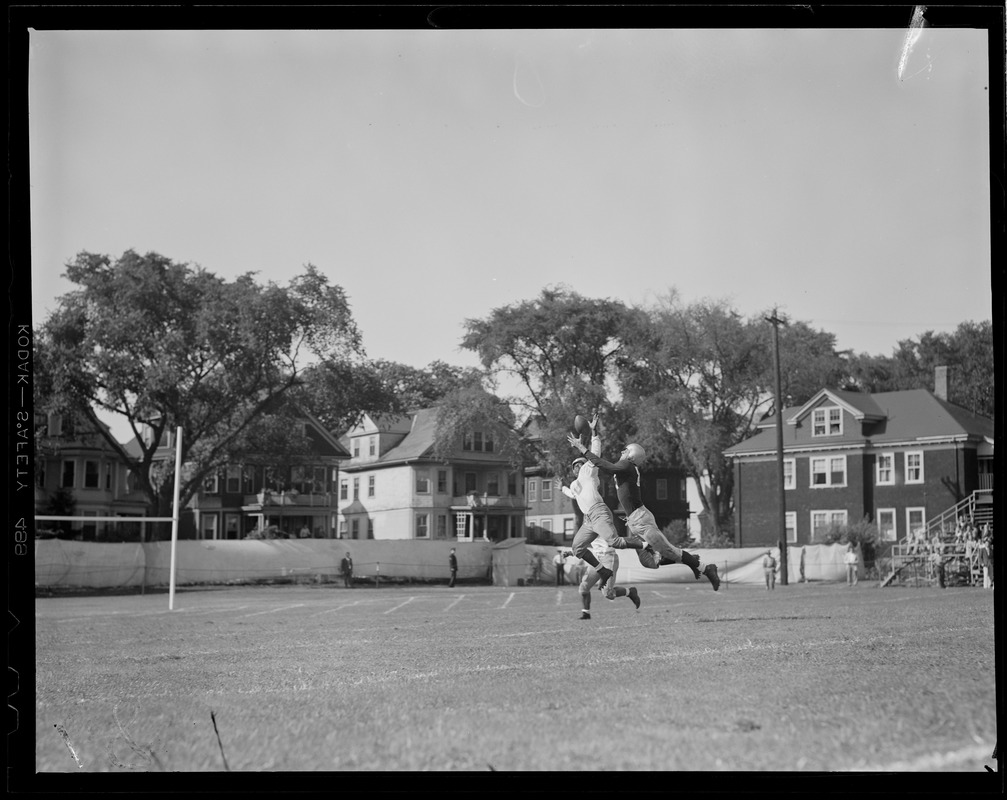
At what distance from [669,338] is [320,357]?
244 centimetres

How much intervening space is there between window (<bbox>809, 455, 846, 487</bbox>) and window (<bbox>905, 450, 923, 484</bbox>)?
1.36 feet

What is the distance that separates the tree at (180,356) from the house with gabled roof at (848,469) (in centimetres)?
291

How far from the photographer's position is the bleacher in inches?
250

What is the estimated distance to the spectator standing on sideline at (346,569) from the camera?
7793mm

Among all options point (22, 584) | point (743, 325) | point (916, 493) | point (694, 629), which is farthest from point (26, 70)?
point (916, 493)

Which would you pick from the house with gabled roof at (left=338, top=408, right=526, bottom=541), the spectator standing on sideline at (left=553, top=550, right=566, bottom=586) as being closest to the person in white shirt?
the spectator standing on sideline at (left=553, top=550, right=566, bottom=586)

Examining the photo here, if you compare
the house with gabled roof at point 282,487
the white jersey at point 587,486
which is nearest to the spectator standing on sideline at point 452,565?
the house with gabled roof at point 282,487

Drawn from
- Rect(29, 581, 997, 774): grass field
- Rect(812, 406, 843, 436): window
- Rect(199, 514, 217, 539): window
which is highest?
Rect(812, 406, 843, 436): window

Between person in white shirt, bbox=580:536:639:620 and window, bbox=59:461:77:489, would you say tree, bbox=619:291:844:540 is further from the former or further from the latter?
window, bbox=59:461:77:489

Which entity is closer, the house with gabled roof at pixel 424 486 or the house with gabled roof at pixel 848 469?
the house with gabled roof at pixel 848 469

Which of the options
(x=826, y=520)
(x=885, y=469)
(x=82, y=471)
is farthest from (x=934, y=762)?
(x=82, y=471)

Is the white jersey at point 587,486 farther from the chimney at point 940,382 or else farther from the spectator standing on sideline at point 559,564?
the chimney at point 940,382

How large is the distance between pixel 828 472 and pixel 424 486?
A: 9.15 ft
